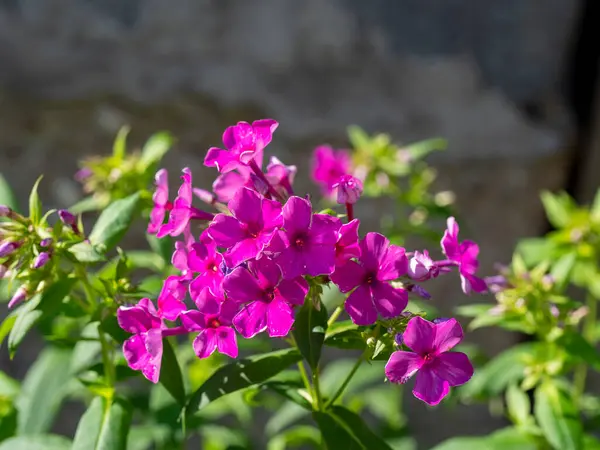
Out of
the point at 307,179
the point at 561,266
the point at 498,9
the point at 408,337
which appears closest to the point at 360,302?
the point at 408,337

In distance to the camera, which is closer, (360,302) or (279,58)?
(360,302)

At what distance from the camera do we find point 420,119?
2.50m

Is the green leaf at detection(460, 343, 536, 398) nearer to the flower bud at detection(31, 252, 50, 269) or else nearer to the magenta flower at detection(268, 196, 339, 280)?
the magenta flower at detection(268, 196, 339, 280)

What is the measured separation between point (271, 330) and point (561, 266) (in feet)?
2.94

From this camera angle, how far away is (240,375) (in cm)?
115

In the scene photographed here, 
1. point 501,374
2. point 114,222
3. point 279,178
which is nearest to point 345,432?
point 279,178

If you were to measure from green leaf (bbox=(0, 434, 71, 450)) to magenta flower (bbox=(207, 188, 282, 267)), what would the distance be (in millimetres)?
617

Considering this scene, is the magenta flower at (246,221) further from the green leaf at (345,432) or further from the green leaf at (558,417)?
the green leaf at (558,417)

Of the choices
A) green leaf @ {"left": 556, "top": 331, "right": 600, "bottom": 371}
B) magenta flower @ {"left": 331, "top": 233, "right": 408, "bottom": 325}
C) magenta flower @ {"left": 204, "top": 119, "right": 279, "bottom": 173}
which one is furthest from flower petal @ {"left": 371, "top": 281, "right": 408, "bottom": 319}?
green leaf @ {"left": 556, "top": 331, "right": 600, "bottom": 371}

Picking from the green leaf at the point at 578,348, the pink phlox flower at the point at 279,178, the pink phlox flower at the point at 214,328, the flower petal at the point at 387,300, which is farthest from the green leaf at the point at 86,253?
the green leaf at the point at 578,348

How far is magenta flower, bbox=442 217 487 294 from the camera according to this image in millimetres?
1091

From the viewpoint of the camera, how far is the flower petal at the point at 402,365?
0.96 m

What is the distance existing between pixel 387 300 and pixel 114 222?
506 millimetres

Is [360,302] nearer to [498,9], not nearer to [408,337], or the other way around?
[408,337]
